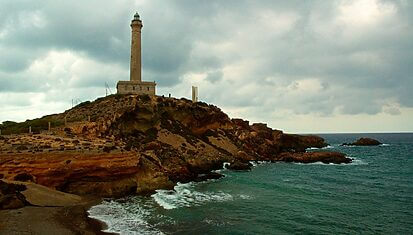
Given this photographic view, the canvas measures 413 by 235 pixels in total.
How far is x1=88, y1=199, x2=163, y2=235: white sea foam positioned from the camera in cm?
2455

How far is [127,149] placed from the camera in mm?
41000

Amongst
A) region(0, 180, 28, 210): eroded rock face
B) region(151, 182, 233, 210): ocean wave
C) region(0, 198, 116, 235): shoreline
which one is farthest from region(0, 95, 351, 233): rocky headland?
region(151, 182, 233, 210): ocean wave

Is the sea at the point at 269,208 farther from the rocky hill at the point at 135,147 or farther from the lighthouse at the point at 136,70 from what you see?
the lighthouse at the point at 136,70

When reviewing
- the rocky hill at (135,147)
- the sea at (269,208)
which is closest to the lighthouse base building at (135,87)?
the rocky hill at (135,147)

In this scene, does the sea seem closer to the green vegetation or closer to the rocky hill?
the rocky hill

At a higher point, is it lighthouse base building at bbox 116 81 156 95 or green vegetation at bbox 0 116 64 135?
lighthouse base building at bbox 116 81 156 95

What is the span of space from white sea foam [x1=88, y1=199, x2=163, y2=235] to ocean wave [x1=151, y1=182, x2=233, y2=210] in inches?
112

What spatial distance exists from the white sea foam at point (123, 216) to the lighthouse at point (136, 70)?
4387 cm

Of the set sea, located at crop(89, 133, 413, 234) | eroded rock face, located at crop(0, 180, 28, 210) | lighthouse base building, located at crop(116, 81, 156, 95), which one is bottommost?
sea, located at crop(89, 133, 413, 234)

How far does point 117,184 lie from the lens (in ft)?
120

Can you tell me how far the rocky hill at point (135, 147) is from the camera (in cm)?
3447

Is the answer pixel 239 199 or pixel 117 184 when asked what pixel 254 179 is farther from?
pixel 117 184

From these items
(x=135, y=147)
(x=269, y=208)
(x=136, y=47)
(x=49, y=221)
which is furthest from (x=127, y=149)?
(x=136, y=47)

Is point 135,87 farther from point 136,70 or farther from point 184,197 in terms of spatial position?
point 184,197
